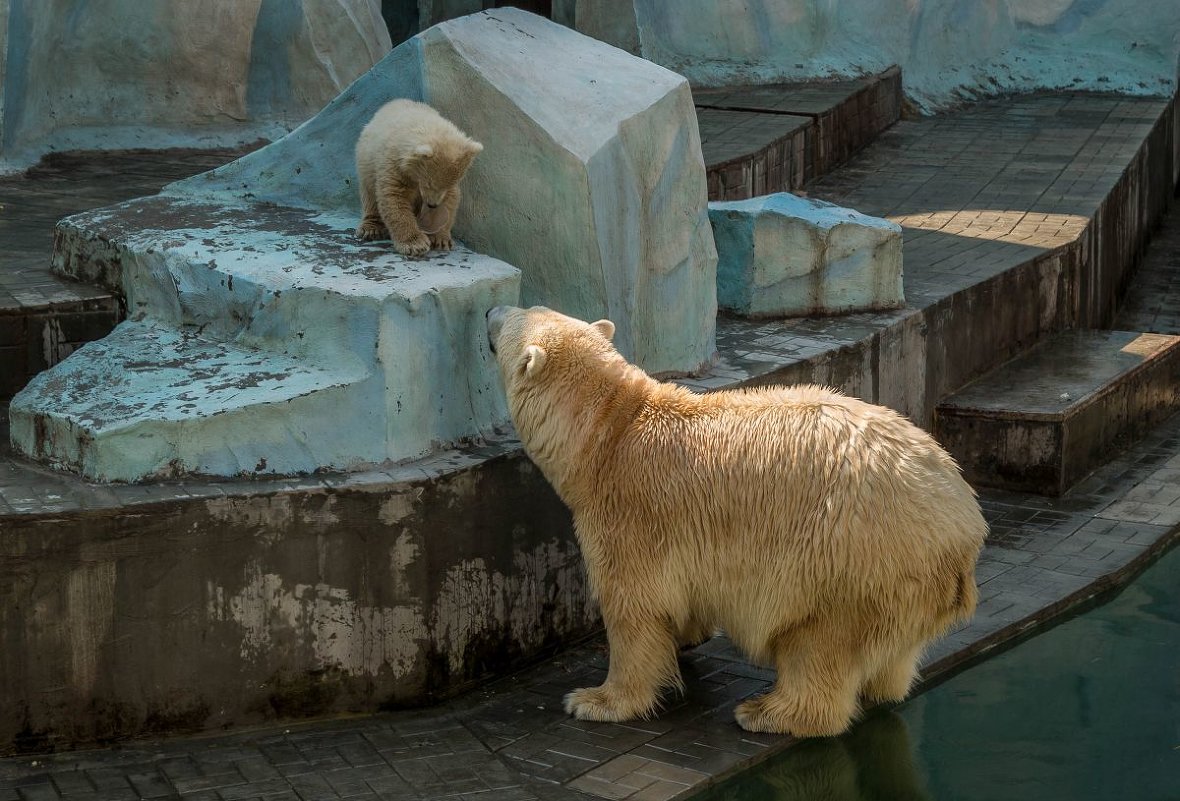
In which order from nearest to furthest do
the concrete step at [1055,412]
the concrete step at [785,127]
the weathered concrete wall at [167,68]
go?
the concrete step at [1055,412]
the weathered concrete wall at [167,68]
the concrete step at [785,127]

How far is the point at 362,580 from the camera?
5.12 m

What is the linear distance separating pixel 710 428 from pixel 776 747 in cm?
106

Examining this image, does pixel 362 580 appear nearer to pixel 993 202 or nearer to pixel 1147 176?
pixel 993 202

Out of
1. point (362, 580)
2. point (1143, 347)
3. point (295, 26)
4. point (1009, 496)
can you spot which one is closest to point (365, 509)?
point (362, 580)

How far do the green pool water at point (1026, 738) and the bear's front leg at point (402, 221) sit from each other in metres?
2.24

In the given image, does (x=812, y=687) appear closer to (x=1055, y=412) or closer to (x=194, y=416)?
(x=194, y=416)

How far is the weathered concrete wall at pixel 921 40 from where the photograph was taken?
13094mm

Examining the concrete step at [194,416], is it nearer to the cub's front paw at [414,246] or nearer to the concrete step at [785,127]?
the cub's front paw at [414,246]

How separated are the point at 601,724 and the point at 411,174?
6.68 ft

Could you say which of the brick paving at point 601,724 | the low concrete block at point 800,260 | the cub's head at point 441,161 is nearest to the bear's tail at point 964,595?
the brick paving at point 601,724

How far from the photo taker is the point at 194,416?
16.2 feet

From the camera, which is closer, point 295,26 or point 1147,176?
point 295,26

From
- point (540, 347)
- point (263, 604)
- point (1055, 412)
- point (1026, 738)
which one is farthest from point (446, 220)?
point (1055, 412)

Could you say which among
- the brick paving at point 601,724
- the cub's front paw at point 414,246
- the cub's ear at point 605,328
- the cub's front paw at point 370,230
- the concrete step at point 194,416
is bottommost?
the brick paving at point 601,724
